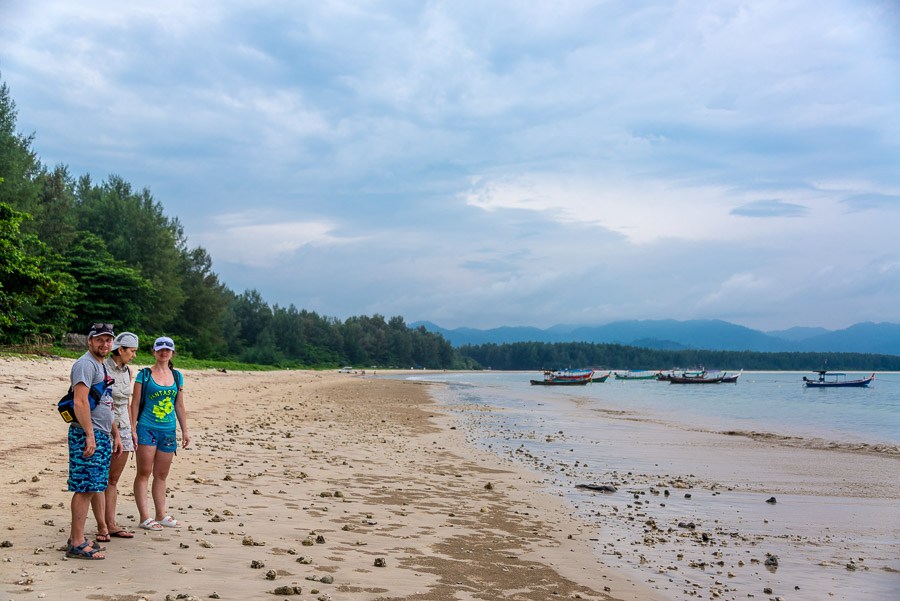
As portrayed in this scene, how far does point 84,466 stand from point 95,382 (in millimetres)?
759

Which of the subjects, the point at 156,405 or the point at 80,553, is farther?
the point at 156,405

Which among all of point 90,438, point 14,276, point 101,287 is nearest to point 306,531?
point 90,438

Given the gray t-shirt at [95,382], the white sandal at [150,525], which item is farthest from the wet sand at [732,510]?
the gray t-shirt at [95,382]

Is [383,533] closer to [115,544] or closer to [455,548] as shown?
[455,548]

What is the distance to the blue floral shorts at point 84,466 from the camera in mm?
5453

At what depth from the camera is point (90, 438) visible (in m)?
5.38

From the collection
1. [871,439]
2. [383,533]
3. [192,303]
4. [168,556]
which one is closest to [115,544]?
[168,556]

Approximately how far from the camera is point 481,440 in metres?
18.3

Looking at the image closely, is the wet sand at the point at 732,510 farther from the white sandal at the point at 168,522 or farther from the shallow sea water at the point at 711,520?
the white sandal at the point at 168,522

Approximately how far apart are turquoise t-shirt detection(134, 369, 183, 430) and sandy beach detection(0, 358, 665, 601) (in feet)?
3.69

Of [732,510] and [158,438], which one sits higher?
[158,438]

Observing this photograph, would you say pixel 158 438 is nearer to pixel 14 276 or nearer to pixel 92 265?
pixel 14 276

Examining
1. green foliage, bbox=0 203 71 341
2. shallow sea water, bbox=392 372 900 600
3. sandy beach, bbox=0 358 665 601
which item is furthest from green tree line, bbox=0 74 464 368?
shallow sea water, bbox=392 372 900 600

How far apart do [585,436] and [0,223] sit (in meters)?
21.8
